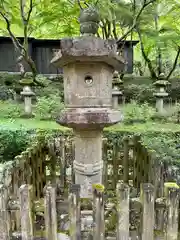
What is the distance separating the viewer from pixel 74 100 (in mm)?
2170

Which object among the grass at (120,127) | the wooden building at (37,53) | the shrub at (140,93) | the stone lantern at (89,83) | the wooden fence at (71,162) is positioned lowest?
the wooden fence at (71,162)

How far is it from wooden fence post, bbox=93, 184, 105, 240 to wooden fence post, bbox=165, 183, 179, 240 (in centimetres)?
44

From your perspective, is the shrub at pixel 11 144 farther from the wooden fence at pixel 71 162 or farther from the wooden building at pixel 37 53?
the wooden building at pixel 37 53

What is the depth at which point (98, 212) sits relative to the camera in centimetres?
138

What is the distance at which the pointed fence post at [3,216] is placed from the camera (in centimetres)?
140

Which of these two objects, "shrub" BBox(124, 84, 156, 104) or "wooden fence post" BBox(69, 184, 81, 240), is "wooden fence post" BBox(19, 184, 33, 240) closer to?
"wooden fence post" BBox(69, 184, 81, 240)

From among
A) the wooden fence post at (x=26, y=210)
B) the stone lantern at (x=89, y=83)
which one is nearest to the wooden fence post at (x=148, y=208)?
the wooden fence post at (x=26, y=210)

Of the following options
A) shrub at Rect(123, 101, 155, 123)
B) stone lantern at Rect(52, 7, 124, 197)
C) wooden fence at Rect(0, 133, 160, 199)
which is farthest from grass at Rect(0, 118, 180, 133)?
stone lantern at Rect(52, 7, 124, 197)

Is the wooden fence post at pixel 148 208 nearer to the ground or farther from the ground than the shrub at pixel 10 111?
nearer to the ground

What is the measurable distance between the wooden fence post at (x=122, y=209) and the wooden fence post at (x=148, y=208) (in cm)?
11

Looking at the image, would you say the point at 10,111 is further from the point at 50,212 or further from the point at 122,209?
the point at 122,209

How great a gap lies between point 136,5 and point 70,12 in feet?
9.99

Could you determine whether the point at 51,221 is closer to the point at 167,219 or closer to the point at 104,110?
the point at 167,219

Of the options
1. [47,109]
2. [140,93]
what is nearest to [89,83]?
[47,109]
